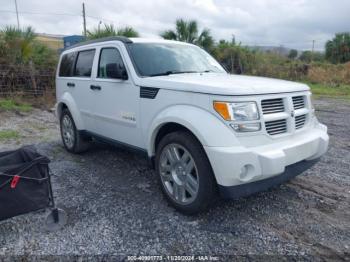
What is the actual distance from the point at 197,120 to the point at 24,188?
1.71 meters

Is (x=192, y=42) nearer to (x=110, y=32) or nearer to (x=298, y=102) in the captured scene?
(x=110, y=32)

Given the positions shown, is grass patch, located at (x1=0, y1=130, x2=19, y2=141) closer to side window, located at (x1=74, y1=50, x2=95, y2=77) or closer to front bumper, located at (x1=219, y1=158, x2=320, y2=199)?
side window, located at (x1=74, y1=50, x2=95, y2=77)

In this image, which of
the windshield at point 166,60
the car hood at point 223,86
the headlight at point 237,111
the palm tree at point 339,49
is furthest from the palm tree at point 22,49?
the palm tree at point 339,49

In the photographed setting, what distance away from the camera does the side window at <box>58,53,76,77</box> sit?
17.8 feet

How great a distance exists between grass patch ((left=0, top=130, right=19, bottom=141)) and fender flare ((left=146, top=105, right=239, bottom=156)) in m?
4.95

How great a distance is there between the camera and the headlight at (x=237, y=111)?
2.80 metres

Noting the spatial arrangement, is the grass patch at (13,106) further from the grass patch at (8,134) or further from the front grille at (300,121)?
the front grille at (300,121)

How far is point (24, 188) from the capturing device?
9.14 ft

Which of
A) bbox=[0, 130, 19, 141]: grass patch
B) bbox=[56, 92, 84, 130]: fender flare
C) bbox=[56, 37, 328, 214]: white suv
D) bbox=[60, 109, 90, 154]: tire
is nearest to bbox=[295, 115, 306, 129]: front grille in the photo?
bbox=[56, 37, 328, 214]: white suv

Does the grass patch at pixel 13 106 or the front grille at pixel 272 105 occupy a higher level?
the front grille at pixel 272 105

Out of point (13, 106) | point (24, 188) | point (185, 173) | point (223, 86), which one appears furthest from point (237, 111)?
point (13, 106)

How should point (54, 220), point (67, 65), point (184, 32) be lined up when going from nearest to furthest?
point (54, 220) → point (67, 65) → point (184, 32)

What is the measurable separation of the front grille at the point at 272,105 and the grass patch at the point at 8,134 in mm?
5864

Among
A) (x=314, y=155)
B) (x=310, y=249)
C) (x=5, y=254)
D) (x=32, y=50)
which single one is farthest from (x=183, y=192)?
(x=32, y=50)
